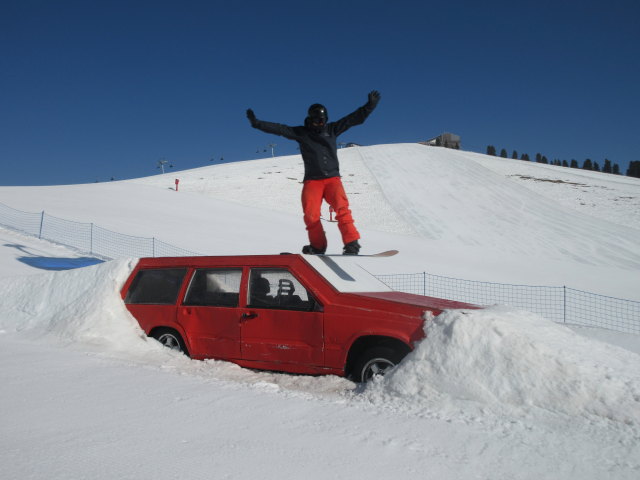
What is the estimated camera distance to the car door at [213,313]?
4941 mm

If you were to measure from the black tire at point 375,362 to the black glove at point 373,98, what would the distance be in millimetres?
3322

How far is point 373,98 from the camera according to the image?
20.3ft

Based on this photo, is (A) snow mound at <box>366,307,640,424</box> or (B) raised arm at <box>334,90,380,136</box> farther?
(B) raised arm at <box>334,90,380,136</box>

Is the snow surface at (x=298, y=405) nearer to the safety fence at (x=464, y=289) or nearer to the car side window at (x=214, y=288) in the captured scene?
the car side window at (x=214, y=288)

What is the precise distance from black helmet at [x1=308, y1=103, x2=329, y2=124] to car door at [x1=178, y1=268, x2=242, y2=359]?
7.51 feet

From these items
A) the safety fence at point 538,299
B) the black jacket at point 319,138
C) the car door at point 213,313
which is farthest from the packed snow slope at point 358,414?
the safety fence at point 538,299

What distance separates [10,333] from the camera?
579 cm

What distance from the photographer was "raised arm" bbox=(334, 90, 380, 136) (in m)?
6.18

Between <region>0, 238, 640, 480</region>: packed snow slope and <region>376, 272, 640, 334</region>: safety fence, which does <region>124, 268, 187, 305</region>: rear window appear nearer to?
<region>0, 238, 640, 480</region>: packed snow slope

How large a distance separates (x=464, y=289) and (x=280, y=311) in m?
10.9

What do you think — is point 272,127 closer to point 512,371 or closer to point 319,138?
point 319,138

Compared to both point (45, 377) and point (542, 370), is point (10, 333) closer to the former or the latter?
point (45, 377)

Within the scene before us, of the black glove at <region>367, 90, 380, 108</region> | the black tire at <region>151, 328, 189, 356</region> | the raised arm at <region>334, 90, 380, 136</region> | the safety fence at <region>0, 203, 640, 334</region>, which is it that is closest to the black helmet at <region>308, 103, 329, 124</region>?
the raised arm at <region>334, 90, 380, 136</region>

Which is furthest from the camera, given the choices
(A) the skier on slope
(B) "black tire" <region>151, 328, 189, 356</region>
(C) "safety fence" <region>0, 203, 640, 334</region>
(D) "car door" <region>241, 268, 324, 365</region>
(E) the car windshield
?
(C) "safety fence" <region>0, 203, 640, 334</region>
